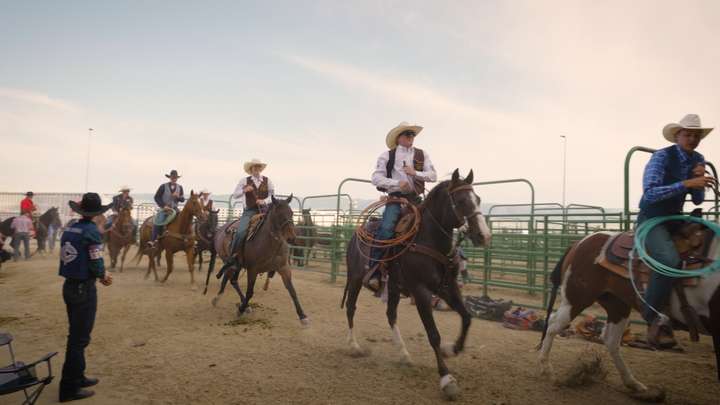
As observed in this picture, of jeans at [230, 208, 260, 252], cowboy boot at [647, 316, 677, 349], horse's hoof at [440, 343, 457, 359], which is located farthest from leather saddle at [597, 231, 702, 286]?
jeans at [230, 208, 260, 252]

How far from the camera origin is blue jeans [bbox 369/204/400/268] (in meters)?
5.00

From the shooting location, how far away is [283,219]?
23.4ft

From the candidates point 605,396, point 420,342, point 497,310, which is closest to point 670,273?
point 605,396

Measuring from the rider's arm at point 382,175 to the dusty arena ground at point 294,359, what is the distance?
231cm

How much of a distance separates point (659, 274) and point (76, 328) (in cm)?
555

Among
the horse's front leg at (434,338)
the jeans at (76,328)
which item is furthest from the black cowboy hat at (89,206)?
the horse's front leg at (434,338)

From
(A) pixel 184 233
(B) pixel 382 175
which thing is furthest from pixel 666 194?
(A) pixel 184 233

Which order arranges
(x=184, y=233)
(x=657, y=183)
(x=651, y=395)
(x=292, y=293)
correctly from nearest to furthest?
(x=657, y=183) < (x=651, y=395) < (x=292, y=293) < (x=184, y=233)

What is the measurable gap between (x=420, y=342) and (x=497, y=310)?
2.42 meters

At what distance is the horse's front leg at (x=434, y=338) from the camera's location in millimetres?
3863

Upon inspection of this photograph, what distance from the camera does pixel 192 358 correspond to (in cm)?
500

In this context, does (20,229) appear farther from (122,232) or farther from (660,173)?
(660,173)

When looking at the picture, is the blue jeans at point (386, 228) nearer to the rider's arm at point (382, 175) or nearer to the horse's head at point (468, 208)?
the rider's arm at point (382, 175)

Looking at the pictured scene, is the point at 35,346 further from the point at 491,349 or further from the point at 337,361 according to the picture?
the point at 491,349
